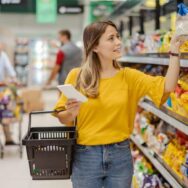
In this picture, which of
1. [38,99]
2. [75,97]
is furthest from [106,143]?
[38,99]

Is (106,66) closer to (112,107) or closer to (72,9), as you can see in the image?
(112,107)

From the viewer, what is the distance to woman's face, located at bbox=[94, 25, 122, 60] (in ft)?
7.95

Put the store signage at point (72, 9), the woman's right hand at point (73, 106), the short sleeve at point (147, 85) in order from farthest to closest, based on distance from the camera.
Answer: the store signage at point (72, 9)
the short sleeve at point (147, 85)
the woman's right hand at point (73, 106)

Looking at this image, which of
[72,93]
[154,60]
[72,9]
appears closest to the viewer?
[72,93]

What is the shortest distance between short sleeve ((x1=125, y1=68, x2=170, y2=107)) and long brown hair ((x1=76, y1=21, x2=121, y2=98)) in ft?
0.68

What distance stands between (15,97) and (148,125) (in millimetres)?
2614

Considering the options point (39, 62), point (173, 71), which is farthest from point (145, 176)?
point (39, 62)

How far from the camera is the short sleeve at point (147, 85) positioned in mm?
2379

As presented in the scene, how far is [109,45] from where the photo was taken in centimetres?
243

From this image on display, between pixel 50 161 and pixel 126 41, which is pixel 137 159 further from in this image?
pixel 50 161

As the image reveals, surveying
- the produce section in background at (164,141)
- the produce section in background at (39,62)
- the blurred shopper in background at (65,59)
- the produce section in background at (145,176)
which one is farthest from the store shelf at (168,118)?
the produce section in background at (39,62)

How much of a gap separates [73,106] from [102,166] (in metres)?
0.41

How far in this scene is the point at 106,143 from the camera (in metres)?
2.39

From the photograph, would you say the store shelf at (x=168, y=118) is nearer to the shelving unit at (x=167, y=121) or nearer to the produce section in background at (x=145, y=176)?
the shelving unit at (x=167, y=121)
